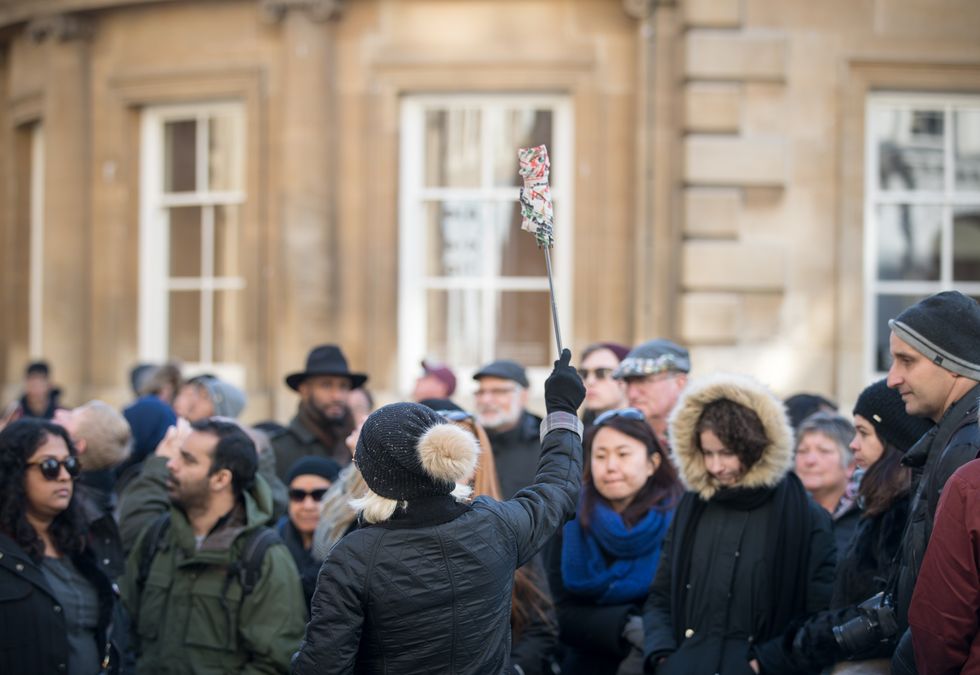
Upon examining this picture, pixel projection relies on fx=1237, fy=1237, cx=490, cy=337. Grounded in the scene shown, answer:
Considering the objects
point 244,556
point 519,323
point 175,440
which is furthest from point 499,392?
point 519,323

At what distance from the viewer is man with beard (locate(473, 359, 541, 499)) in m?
5.99

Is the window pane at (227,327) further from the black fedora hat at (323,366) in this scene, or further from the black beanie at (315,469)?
the black beanie at (315,469)

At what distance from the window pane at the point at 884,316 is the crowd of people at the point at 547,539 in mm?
3919

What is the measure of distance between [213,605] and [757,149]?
586 cm

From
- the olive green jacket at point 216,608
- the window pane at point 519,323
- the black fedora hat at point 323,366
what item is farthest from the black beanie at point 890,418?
the window pane at point 519,323

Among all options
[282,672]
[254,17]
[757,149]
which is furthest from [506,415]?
[254,17]

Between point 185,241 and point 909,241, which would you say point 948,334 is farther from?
point 185,241

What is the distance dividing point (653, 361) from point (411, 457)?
286cm

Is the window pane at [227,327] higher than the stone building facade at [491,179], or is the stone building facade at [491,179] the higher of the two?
the stone building facade at [491,179]

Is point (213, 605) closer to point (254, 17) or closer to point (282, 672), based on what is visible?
point (282, 672)

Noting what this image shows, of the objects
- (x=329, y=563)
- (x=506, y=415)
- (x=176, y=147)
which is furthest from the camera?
(x=176, y=147)

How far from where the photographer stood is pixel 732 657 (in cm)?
427

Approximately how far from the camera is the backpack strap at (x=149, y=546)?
15.6 ft

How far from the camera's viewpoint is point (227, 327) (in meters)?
10.3
